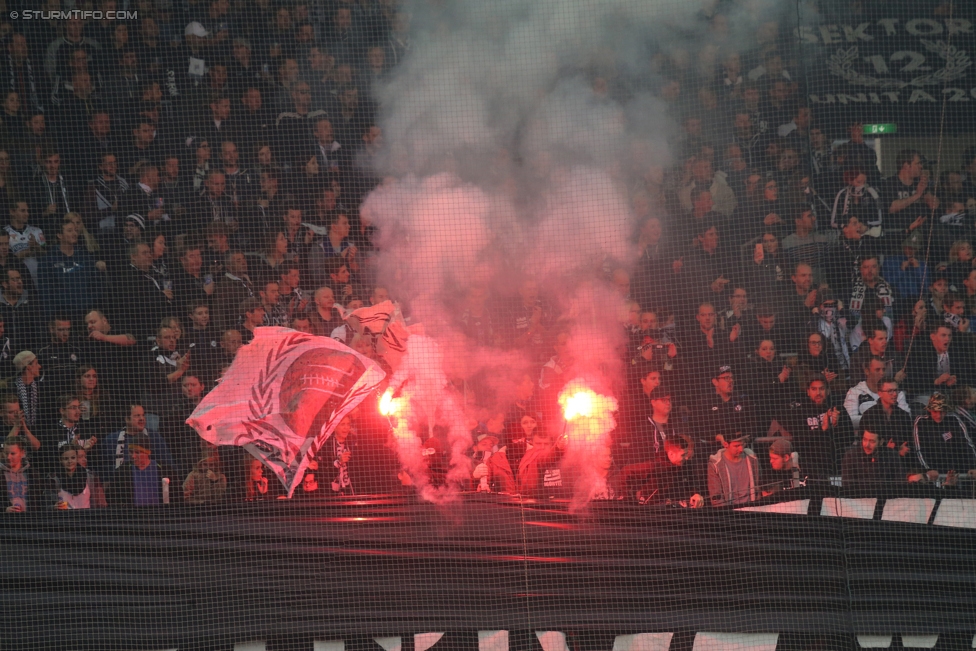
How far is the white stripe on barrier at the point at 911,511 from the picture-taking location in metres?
4.81

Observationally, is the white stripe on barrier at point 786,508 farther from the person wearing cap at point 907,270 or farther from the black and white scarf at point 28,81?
the black and white scarf at point 28,81

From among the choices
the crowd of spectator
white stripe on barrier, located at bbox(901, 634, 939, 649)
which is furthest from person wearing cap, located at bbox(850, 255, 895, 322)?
white stripe on barrier, located at bbox(901, 634, 939, 649)

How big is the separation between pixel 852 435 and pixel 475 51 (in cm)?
324

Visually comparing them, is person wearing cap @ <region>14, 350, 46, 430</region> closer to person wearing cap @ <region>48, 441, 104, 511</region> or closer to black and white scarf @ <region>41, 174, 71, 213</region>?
person wearing cap @ <region>48, 441, 104, 511</region>

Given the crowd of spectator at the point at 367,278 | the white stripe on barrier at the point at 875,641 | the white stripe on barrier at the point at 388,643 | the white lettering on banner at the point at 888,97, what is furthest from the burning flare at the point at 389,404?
the white lettering on banner at the point at 888,97

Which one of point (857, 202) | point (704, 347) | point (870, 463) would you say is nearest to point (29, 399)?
point (704, 347)

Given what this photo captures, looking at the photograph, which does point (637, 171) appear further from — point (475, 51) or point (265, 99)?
point (265, 99)

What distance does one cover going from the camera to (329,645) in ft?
15.7

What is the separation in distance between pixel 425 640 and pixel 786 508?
1904 millimetres

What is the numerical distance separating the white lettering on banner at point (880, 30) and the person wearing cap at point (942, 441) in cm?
247

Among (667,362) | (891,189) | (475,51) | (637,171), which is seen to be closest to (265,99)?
(475,51)

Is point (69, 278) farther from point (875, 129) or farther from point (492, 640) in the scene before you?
point (875, 129)

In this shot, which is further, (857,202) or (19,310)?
(857,202)

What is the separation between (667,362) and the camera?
553cm
